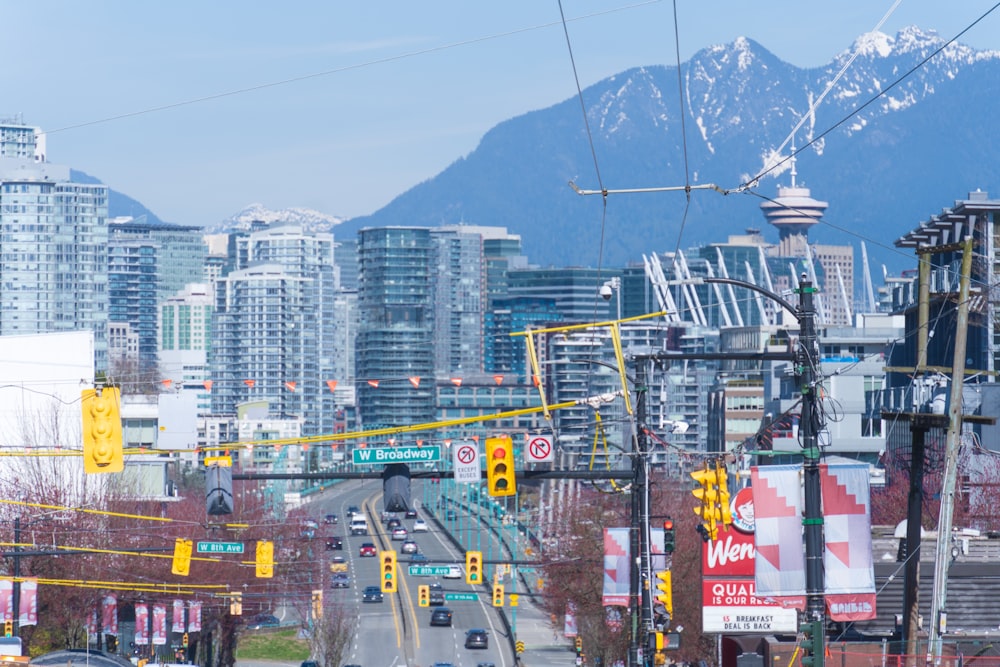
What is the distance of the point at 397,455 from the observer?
122 ft

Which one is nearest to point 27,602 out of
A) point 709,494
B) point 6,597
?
point 6,597

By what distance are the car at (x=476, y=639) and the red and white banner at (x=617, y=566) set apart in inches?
2864

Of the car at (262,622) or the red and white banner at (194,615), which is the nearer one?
the red and white banner at (194,615)

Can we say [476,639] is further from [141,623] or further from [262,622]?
[141,623]

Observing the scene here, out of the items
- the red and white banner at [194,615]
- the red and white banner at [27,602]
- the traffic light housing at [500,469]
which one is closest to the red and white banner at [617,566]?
the traffic light housing at [500,469]

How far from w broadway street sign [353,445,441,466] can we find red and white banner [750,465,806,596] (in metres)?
10.8

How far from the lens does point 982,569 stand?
139 ft

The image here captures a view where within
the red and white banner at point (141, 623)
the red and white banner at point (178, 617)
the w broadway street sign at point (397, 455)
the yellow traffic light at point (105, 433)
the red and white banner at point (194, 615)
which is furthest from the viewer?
the red and white banner at point (178, 617)

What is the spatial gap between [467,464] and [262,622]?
77471 mm

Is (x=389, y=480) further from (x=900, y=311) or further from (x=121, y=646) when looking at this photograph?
(x=900, y=311)

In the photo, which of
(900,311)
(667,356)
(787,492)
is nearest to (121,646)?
(667,356)

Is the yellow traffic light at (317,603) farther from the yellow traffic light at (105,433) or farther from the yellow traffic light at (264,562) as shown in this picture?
the yellow traffic light at (105,433)

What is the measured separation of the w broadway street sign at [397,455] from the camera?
36.2m

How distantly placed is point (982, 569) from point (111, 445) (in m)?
21.0
